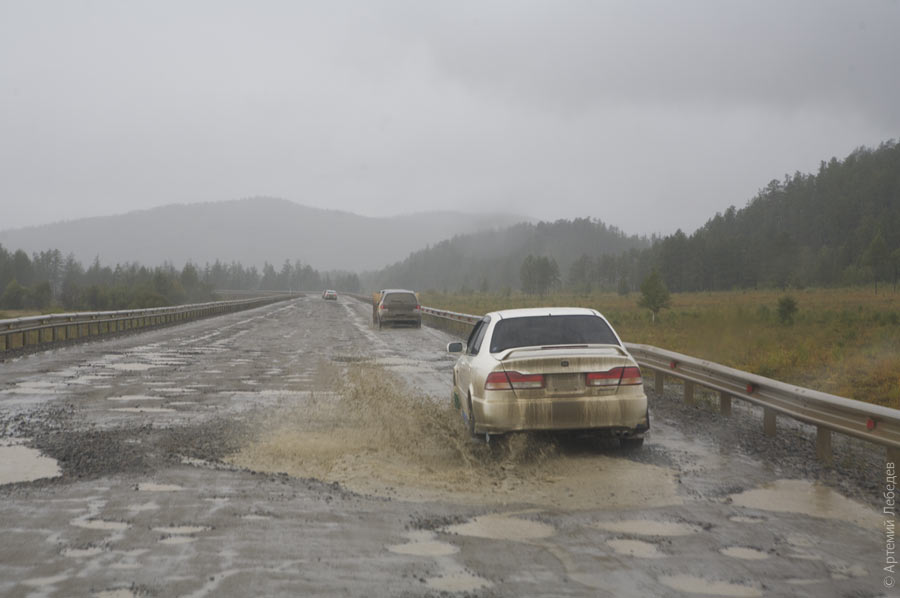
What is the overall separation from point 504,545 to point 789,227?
172m

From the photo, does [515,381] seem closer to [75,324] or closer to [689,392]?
[689,392]

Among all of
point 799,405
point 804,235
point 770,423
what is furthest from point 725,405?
point 804,235

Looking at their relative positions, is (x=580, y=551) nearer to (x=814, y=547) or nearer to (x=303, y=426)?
(x=814, y=547)

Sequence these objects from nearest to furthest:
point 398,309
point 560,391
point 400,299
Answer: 1. point 560,391
2. point 398,309
3. point 400,299

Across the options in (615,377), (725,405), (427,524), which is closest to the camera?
(427,524)

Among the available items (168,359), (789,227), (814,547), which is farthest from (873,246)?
(814,547)

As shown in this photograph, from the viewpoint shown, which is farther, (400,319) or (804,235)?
(804,235)

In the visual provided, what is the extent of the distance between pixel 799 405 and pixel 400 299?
26.5 meters

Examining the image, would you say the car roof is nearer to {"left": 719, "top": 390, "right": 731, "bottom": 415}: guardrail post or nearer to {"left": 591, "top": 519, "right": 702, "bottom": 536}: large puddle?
{"left": 719, "top": 390, "right": 731, "bottom": 415}: guardrail post

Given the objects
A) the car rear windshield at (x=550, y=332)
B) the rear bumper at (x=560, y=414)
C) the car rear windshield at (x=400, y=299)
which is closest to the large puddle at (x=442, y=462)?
the rear bumper at (x=560, y=414)

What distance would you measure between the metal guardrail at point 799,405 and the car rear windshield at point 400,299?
21.9 meters

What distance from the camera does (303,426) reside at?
9.12 m

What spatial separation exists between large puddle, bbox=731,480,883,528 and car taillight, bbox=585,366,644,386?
162 cm

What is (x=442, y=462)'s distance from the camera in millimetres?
7254
